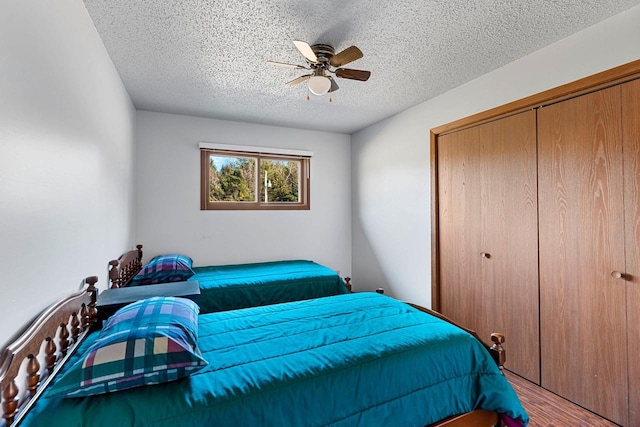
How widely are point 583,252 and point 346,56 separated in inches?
82.6

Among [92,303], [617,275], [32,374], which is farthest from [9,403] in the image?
[617,275]

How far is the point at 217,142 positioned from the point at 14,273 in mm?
3060

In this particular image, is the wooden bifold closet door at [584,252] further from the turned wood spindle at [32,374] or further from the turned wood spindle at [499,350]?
the turned wood spindle at [32,374]

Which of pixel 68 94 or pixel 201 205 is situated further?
pixel 201 205

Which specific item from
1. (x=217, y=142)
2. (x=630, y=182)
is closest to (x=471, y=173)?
(x=630, y=182)

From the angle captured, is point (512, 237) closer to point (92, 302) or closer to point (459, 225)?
point (459, 225)

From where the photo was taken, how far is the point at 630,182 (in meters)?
A: 1.85

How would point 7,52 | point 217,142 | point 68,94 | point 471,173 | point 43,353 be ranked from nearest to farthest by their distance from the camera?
point 7,52, point 43,353, point 68,94, point 471,173, point 217,142

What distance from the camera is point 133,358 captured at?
1139 millimetres

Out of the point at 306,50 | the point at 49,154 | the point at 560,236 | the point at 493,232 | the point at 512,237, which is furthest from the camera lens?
the point at 493,232

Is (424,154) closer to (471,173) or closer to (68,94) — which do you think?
(471,173)

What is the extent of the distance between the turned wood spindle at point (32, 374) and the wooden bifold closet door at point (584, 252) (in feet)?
9.81

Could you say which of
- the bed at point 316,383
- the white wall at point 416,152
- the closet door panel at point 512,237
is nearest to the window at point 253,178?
the white wall at point 416,152

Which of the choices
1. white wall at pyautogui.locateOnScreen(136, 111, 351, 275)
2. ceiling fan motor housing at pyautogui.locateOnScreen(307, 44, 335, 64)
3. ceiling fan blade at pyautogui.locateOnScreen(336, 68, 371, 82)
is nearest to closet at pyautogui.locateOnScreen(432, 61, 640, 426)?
ceiling fan blade at pyautogui.locateOnScreen(336, 68, 371, 82)
